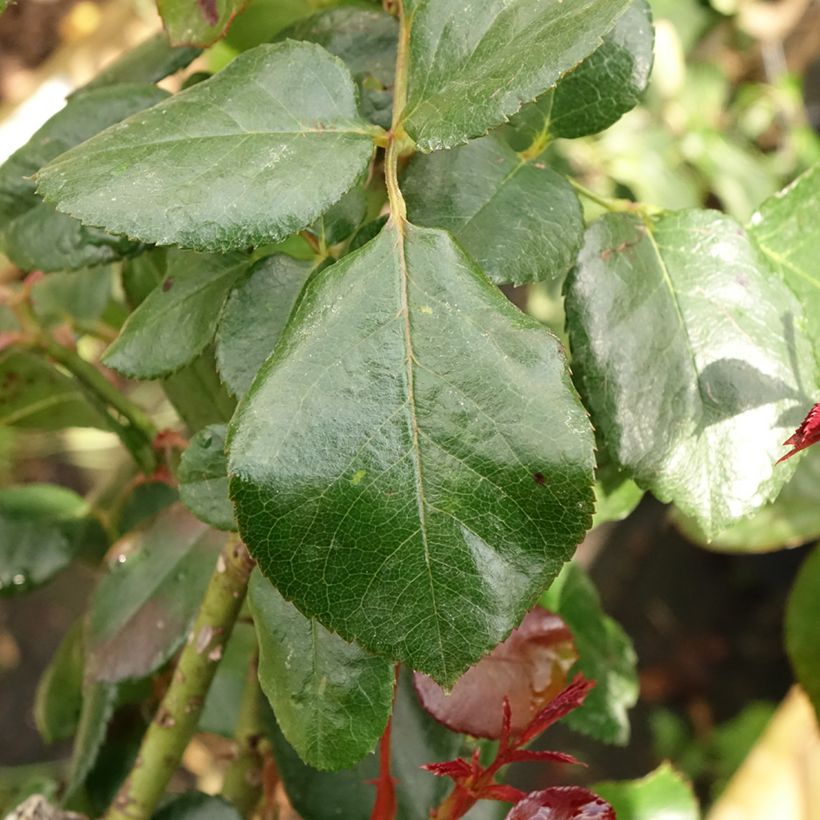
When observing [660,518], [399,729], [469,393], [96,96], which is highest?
[96,96]

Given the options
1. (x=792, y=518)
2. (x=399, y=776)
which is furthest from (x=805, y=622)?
(x=399, y=776)

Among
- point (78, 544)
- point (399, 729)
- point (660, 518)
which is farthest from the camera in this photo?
point (660, 518)

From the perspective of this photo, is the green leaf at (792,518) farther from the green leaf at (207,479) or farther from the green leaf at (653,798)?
the green leaf at (207,479)

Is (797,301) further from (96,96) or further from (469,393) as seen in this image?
(96,96)

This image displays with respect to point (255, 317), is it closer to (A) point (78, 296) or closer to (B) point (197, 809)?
(B) point (197, 809)

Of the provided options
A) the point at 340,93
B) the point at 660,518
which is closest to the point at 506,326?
the point at 340,93

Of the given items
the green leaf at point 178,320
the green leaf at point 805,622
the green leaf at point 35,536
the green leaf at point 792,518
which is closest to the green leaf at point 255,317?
the green leaf at point 178,320

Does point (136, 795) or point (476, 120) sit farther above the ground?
point (476, 120)
